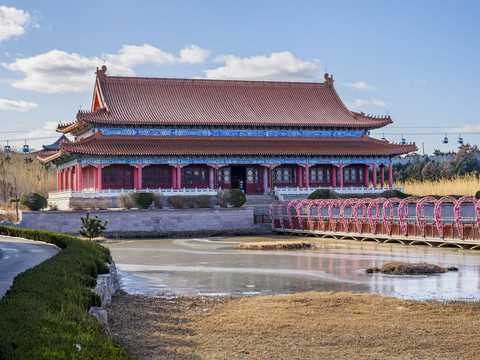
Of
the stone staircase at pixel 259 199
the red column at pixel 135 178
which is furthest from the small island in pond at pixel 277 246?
the red column at pixel 135 178

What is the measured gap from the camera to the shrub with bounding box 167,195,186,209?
4391 cm

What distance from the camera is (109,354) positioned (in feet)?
24.0

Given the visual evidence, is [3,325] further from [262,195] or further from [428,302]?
[262,195]

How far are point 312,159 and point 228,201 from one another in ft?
39.3

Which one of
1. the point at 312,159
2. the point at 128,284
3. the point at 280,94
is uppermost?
the point at 280,94

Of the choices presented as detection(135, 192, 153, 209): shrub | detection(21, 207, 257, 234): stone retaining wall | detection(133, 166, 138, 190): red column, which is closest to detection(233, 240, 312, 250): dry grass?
detection(21, 207, 257, 234): stone retaining wall

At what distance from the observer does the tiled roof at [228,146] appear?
49.7m

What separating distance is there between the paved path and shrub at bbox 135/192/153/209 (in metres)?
13.6

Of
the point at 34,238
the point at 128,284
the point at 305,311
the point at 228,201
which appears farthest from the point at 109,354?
the point at 228,201

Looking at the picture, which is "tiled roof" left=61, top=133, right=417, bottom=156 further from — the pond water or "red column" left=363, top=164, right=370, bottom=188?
the pond water

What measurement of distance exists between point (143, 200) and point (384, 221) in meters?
16.9

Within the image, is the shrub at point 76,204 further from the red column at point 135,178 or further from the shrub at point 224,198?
the shrub at point 224,198

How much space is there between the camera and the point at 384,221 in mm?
33594

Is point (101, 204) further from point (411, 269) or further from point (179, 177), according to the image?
point (411, 269)
